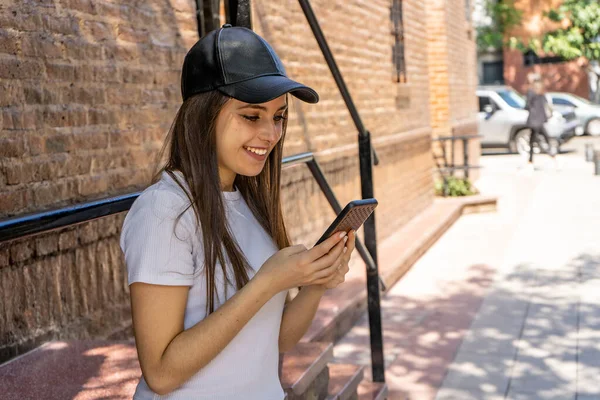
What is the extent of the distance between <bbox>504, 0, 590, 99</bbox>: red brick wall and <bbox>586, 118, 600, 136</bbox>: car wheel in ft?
28.1

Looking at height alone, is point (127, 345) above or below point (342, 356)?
above

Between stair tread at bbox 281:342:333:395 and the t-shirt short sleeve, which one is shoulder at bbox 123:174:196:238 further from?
stair tread at bbox 281:342:333:395

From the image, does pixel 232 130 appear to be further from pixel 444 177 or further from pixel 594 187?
pixel 594 187

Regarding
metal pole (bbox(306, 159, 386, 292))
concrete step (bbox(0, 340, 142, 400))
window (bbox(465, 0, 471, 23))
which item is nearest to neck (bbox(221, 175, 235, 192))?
concrete step (bbox(0, 340, 142, 400))

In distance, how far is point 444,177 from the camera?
45.0ft

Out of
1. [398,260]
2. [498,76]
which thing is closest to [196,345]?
[398,260]

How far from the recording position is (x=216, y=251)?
1933 mm

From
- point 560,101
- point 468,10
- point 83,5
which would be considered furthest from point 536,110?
point 83,5

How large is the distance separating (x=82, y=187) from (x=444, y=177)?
33.3 feet

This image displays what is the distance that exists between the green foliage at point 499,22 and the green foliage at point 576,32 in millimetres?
1343

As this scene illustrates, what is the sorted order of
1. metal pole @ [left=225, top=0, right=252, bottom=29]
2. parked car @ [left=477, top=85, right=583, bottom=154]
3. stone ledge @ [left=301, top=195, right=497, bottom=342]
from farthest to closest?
1. parked car @ [left=477, top=85, right=583, bottom=154]
2. stone ledge @ [left=301, top=195, right=497, bottom=342]
3. metal pole @ [left=225, top=0, right=252, bottom=29]

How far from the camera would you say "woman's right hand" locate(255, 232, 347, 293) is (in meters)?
1.93

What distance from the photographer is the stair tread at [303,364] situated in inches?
135

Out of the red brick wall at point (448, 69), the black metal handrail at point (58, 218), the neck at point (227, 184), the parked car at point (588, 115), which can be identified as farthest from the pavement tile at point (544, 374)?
the parked car at point (588, 115)
